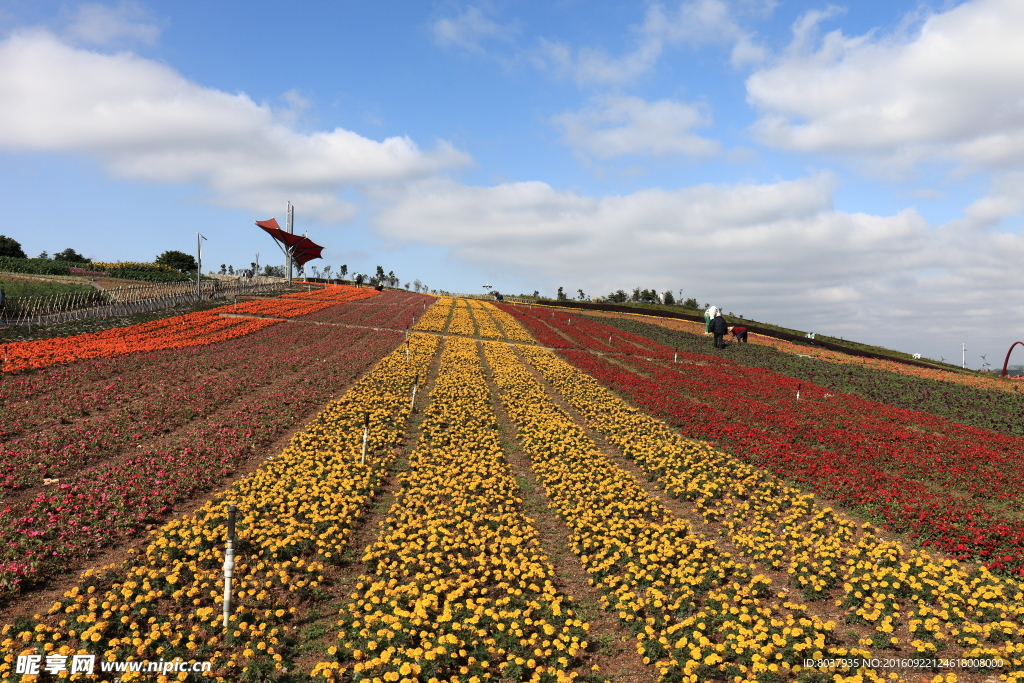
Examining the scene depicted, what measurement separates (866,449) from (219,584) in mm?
20405

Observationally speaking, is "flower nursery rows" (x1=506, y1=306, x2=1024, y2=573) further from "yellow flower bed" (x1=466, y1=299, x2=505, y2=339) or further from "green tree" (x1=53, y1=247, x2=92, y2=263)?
"green tree" (x1=53, y1=247, x2=92, y2=263)

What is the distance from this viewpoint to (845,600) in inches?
384

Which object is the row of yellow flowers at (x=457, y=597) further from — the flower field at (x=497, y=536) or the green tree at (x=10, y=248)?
the green tree at (x=10, y=248)

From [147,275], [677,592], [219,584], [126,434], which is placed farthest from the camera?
[147,275]

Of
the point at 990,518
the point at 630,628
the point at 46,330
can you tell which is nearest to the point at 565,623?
the point at 630,628

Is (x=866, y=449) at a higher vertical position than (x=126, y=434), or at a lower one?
higher

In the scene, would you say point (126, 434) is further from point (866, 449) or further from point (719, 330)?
point (719, 330)

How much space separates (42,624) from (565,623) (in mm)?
7710

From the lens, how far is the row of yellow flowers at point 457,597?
774 cm

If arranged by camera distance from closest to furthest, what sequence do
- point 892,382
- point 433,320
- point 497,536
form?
point 497,536, point 892,382, point 433,320

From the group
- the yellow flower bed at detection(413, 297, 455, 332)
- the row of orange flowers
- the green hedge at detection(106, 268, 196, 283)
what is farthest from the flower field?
the green hedge at detection(106, 268, 196, 283)

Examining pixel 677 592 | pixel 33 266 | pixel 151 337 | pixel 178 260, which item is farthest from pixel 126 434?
pixel 178 260

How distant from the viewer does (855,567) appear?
1084 centimetres

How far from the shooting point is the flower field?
8.02 meters
